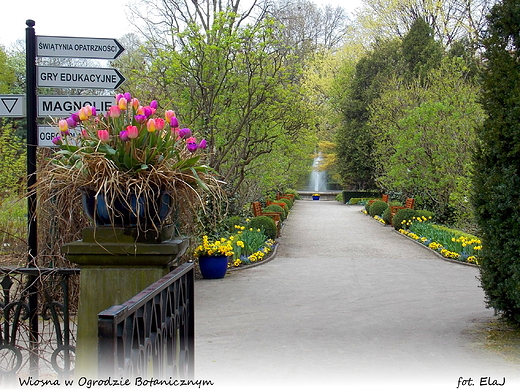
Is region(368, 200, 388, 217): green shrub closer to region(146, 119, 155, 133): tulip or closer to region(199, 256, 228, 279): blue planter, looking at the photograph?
region(199, 256, 228, 279): blue planter

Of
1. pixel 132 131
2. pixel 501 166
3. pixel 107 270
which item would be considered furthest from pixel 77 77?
pixel 501 166

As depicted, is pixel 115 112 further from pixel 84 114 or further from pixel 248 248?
pixel 248 248

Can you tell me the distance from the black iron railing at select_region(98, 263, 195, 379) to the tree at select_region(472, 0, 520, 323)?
4.58 metres

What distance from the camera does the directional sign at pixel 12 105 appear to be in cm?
509

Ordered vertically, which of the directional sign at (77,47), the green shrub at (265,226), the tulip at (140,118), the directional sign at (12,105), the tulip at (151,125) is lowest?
the green shrub at (265,226)

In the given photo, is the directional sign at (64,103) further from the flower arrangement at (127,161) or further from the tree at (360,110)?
the tree at (360,110)

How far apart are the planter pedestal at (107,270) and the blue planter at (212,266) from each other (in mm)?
8183

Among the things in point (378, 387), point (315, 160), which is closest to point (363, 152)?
point (315, 160)

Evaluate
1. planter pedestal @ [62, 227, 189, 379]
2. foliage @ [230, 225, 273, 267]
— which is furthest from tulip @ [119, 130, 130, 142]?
foliage @ [230, 225, 273, 267]

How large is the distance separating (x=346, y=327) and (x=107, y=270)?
→ 481 cm

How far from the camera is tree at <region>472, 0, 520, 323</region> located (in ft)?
21.3

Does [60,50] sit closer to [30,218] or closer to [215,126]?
[30,218]

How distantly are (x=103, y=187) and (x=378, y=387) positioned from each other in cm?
315

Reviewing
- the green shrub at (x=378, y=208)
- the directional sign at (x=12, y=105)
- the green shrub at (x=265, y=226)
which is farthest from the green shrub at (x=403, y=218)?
the directional sign at (x=12, y=105)
